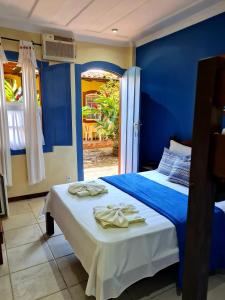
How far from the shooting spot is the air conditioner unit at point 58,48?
3.40 metres

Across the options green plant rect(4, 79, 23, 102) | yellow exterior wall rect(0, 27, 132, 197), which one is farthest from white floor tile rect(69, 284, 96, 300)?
green plant rect(4, 79, 23, 102)

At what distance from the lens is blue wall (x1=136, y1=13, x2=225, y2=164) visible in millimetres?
2879

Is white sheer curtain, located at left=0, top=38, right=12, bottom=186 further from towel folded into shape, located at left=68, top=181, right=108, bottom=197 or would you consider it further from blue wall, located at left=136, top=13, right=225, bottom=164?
blue wall, located at left=136, top=13, right=225, bottom=164

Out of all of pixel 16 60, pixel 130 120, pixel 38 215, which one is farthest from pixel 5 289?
pixel 130 120

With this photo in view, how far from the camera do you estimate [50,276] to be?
1.96m

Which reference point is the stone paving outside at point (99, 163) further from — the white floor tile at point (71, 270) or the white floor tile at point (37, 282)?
the white floor tile at point (37, 282)

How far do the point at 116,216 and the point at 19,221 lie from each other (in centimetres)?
179

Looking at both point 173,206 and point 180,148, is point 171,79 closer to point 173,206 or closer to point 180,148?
point 180,148

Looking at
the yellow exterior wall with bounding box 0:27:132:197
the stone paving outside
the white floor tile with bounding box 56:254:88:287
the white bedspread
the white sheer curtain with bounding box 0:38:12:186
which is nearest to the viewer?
the white bedspread

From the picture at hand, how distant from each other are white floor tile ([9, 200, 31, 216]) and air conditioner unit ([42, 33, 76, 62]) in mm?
2299

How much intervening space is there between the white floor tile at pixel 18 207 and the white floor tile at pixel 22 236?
0.50m

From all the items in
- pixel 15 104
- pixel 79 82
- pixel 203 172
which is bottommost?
pixel 203 172

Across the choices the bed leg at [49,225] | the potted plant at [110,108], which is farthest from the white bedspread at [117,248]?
the potted plant at [110,108]

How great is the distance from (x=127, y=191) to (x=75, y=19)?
2493 mm
